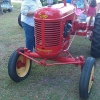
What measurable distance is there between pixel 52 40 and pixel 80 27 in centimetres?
141

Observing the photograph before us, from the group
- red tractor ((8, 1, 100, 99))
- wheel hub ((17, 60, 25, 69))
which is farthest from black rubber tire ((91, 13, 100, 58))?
wheel hub ((17, 60, 25, 69))

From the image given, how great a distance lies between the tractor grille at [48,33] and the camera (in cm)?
271

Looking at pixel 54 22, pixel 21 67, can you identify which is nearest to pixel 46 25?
pixel 54 22

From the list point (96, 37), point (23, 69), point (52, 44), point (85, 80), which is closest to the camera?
point (85, 80)

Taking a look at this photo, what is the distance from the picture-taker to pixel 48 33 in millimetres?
2738

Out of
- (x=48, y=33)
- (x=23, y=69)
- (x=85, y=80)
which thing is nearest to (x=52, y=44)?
(x=48, y=33)

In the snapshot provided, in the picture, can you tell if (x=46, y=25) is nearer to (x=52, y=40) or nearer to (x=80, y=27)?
(x=52, y=40)

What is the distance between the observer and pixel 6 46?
509 centimetres

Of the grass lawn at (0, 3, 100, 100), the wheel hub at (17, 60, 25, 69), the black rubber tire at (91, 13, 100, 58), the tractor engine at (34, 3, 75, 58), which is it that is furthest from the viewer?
the black rubber tire at (91, 13, 100, 58)

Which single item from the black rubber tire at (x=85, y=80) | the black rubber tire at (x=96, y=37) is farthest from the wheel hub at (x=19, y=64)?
the black rubber tire at (x=96, y=37)

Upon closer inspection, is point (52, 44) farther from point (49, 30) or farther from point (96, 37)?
point (96, 37)

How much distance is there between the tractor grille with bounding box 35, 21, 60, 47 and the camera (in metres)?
2.71

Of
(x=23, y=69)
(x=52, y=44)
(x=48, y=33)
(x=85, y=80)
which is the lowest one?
(x=23, y=69)

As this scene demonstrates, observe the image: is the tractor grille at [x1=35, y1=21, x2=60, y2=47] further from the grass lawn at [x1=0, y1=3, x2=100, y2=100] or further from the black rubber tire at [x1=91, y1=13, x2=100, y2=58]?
the black rubber tire at [x1=91, y1=13, x2=100, y2=58]
